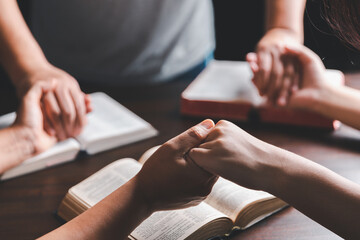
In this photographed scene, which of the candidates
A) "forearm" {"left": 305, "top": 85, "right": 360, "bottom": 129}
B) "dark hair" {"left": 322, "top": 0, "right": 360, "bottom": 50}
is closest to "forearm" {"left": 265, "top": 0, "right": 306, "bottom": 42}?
"forearm" {"left": 305, "top": 85, "right": 360, "bottom": 129}

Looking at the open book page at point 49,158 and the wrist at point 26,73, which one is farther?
the wrist at point 26,73

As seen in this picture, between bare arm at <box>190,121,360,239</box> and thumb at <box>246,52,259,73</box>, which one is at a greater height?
thumb at <box>246,52,259,73</box>

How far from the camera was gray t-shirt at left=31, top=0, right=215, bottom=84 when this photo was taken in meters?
1.52

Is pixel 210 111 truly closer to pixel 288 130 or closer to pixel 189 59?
pixel 288 130

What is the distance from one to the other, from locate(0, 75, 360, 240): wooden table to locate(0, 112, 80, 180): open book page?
0.06ft

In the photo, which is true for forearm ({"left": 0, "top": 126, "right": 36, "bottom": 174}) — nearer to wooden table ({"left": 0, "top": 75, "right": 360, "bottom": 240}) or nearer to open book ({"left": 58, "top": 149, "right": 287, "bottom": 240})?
wooden table ({"left": 0, "top": 75, "right": 360, "bottom": 240})

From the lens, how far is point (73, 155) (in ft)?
3.73

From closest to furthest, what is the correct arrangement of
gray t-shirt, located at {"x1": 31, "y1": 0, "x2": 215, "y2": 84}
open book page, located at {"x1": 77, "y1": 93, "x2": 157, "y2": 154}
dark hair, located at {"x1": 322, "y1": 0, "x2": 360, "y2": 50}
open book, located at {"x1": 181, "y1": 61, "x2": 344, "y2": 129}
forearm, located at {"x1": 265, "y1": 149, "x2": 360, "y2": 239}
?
forearm, located at {"x1": 265, "y1": 149, "x2": 360, "y2": 239}, dark hair, located at {"x1": 322, "y1": 0, "x2": 360, "y2": 50}, open book page, located at {"x1": 77, "y1": 93, "x2": 157, "y2": 154}, open book, located at {"x1": 181, "y1": 61, "x2": 344, "y2": 129}, gray t-shirt, located at {"x1": 31, "y1": 0, "x2": 215, "y2": 84}

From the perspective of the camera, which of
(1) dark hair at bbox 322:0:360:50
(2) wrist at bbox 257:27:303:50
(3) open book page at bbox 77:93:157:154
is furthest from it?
(2) wrist at bbox 257:27:303:50

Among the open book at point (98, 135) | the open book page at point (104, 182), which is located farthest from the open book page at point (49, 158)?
the open book page at point (104, 182)

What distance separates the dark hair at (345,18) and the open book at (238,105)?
1.39 feet

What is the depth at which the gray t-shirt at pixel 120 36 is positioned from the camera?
59.7 inches

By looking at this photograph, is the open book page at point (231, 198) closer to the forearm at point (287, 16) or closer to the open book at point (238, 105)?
the open book at point (238, 105)

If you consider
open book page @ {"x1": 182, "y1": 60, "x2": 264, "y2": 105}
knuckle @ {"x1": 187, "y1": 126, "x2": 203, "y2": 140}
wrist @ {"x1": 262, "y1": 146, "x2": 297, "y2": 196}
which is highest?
knuckle @ {"x1": 187, "y1": 126, "x2": 203, "y2": 140}
